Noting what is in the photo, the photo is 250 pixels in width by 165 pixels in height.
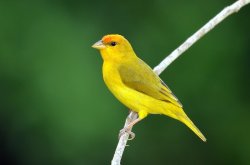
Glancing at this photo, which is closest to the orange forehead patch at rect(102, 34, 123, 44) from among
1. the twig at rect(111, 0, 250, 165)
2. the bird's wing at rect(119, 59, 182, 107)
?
the bird's wing at rect(119, 59, 182, 107)

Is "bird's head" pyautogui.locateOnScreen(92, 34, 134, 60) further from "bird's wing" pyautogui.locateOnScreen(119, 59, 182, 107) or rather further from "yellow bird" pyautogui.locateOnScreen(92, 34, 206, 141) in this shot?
"bird's wing" pyautogui.locateOnScreen(119, 59, 182, 107)

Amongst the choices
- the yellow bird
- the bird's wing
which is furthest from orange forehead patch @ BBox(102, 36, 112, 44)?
the bird's wing

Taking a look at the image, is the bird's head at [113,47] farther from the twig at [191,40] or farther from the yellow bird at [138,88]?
the twig at [191,40]

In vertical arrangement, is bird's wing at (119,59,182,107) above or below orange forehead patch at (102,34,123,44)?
below

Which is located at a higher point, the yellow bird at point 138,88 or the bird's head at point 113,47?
the bird's head at point 113,47

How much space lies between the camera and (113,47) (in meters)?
A: 5.71

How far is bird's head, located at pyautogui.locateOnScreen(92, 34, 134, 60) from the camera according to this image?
5.67 meters

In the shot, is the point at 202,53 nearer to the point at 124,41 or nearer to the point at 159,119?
the point at 159,119

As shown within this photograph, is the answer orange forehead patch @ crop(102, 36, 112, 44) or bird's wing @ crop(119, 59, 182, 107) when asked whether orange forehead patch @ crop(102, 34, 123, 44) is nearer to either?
orange forehead patch @ crop(102, 36, 112, 44)

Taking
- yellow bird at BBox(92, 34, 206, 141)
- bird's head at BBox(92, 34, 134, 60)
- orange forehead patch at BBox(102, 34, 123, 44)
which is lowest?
yellow bird at BBox(92, 34, 206, 141)

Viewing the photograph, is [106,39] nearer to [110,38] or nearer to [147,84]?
[110,38]

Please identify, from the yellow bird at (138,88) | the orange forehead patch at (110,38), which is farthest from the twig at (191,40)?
the orange forehead patch at (110,38)

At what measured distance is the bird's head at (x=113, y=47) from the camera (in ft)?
18.6

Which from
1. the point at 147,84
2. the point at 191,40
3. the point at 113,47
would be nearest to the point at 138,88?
the point at 147,84
